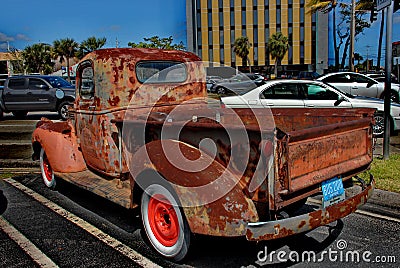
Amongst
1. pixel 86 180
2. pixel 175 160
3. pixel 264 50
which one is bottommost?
pixel 86 180

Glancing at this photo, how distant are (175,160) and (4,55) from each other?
71679mm

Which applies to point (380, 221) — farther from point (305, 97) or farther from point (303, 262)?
point (305, 97)

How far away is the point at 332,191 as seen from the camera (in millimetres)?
3408

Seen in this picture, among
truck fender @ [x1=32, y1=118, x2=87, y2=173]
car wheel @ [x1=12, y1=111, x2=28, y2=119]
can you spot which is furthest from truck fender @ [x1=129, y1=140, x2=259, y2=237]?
car wheel @ [x1=12, y1=111, x2=28, y2=119]

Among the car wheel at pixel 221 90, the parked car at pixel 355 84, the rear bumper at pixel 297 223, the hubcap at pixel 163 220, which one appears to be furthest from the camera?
the car wheel at pixel 221 90

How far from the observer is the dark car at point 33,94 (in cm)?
1491

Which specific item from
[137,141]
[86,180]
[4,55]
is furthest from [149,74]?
[4,55]

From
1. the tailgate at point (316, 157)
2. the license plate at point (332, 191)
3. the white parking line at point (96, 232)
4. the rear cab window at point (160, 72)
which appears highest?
the rear cab window at point (160, 72)

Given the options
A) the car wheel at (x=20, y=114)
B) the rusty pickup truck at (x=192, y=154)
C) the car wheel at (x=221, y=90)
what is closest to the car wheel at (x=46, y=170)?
the rusty pickup truck at (x=192, y=154)

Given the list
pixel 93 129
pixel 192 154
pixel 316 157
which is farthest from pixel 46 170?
pixel 316 157

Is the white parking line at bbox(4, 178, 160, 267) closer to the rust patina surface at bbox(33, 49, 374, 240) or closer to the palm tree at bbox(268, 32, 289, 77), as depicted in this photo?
the rust patina surface at bbox(33, 49, 374, 240)

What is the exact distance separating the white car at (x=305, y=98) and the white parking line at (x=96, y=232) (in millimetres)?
4958

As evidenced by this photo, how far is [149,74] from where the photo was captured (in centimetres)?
482

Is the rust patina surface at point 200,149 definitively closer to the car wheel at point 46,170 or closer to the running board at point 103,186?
the running board at point 103,186
